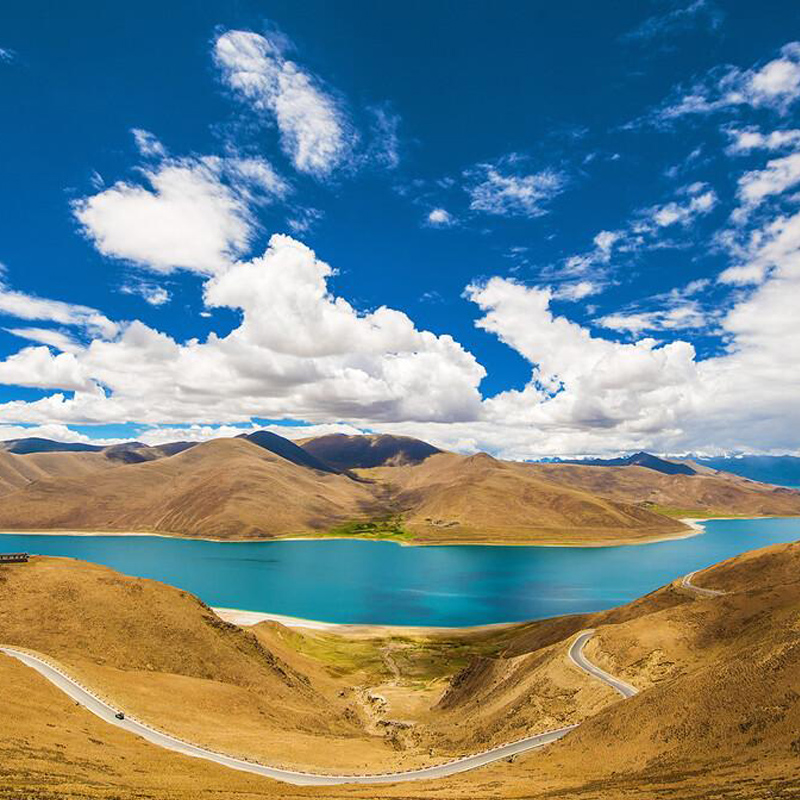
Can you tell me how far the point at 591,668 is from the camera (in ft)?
253

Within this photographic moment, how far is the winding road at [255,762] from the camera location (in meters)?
48.8

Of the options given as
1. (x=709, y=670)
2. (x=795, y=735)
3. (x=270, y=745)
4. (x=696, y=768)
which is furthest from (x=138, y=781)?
(x=709, y=670)

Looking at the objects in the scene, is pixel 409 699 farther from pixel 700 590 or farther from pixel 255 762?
pixel 700 590

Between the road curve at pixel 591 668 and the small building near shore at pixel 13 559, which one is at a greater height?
the small building near shore at pixel 13 559

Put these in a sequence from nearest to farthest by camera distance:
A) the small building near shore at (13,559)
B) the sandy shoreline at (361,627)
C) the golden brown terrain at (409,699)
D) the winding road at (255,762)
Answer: the golden brown terrain at (409,699)
the winding road at (255,762)
the small building near shore at (13,559)
the sandy shoreline at (361,627)

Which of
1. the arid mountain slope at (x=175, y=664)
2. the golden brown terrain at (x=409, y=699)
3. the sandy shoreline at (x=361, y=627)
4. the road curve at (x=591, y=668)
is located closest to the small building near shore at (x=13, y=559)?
the arid mountain slope at (x=175, y=664)

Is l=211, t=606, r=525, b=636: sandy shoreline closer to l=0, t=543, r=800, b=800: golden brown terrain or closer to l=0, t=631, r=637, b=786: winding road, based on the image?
l=0, t=543, r=800, b=800: golden brown terrain

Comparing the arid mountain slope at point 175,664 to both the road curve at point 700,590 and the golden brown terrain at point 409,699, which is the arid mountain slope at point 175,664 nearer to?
the golden brown terrain at point 409,699

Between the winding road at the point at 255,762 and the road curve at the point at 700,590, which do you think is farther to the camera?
the road curve at the point at 700,590

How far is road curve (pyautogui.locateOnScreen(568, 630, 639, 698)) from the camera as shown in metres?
68.8

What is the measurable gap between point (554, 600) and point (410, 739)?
13860cm

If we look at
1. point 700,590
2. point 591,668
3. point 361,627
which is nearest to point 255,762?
point 591,668

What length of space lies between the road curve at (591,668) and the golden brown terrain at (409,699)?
5.09ft

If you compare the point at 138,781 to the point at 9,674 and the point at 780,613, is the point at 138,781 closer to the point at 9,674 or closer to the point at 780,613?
the point at 9,674
